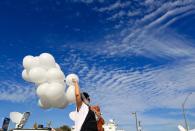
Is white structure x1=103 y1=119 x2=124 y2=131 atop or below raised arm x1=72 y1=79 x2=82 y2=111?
atop

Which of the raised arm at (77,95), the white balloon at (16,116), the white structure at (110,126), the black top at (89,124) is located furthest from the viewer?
the white structure at (110,126)

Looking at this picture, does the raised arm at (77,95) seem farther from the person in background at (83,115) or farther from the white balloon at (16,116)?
the white balloon at (16,116)

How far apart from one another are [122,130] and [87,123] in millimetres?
81791

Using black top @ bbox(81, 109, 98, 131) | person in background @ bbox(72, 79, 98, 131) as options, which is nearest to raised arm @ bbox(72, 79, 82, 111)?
person in background @ bbox(72, 79, 98, 131)

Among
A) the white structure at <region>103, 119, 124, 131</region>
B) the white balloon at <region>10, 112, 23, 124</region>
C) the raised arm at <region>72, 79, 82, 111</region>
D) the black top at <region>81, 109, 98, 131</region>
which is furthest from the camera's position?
the white structure at <region>103, 119, 124, 131</region>

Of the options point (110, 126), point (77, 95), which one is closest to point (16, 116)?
point (77, 95)

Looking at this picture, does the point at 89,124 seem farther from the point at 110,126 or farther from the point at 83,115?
the point at 110,126

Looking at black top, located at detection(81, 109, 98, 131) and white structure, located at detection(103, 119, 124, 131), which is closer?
black top, located at detection(81, 109, 98, 131)

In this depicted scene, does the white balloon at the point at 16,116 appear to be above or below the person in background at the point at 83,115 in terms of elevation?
above

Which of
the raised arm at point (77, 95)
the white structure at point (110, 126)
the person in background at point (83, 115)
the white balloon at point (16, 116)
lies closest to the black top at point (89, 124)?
the person in background at point (83, 115)

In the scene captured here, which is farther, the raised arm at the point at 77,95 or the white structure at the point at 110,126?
the white structure at the point at 110,126

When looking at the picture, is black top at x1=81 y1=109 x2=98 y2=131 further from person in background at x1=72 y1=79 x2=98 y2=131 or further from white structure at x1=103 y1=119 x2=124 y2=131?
white structure at x1=103 y1=119 x2=124 y2=131

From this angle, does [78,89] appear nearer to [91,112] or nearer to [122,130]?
[91,112]

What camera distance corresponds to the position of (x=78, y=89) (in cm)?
655
